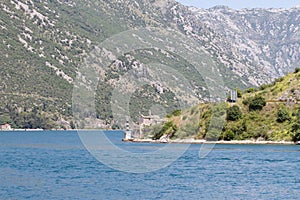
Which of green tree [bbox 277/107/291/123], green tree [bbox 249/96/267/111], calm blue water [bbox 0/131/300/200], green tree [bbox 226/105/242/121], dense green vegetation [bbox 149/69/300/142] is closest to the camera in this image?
calm blue water [bbox 0/131/300/200]

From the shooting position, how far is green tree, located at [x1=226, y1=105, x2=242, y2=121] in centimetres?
16375

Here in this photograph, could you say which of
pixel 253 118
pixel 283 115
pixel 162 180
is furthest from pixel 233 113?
pixel 162 180

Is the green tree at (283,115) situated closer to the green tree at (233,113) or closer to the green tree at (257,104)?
the green tree at (257,104)

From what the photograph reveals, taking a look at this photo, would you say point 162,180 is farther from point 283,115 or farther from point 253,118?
point 253,118

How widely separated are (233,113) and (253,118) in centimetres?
459

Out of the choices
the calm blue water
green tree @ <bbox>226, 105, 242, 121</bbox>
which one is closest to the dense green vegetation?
green tree @ <bbox>226, 105, 242, 121</bbox>

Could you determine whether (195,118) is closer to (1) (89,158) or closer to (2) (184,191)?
(1) (89,158)

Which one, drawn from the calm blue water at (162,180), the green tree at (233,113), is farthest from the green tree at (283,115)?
the calm blue water at (162,180)

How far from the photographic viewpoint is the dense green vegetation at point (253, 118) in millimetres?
156500

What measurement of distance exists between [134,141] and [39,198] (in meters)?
124

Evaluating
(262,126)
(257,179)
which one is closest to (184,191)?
(257,179)

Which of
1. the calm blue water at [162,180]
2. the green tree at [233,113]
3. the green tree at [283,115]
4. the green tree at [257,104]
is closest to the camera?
the calm blue water at [162,180]

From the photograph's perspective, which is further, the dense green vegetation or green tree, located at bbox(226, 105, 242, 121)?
green tree, located at bbox(226, 105, 242, 121)

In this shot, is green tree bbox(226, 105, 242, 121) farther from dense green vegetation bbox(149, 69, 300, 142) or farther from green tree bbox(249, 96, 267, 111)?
green tree bbox(249, 96, 267, 111)
